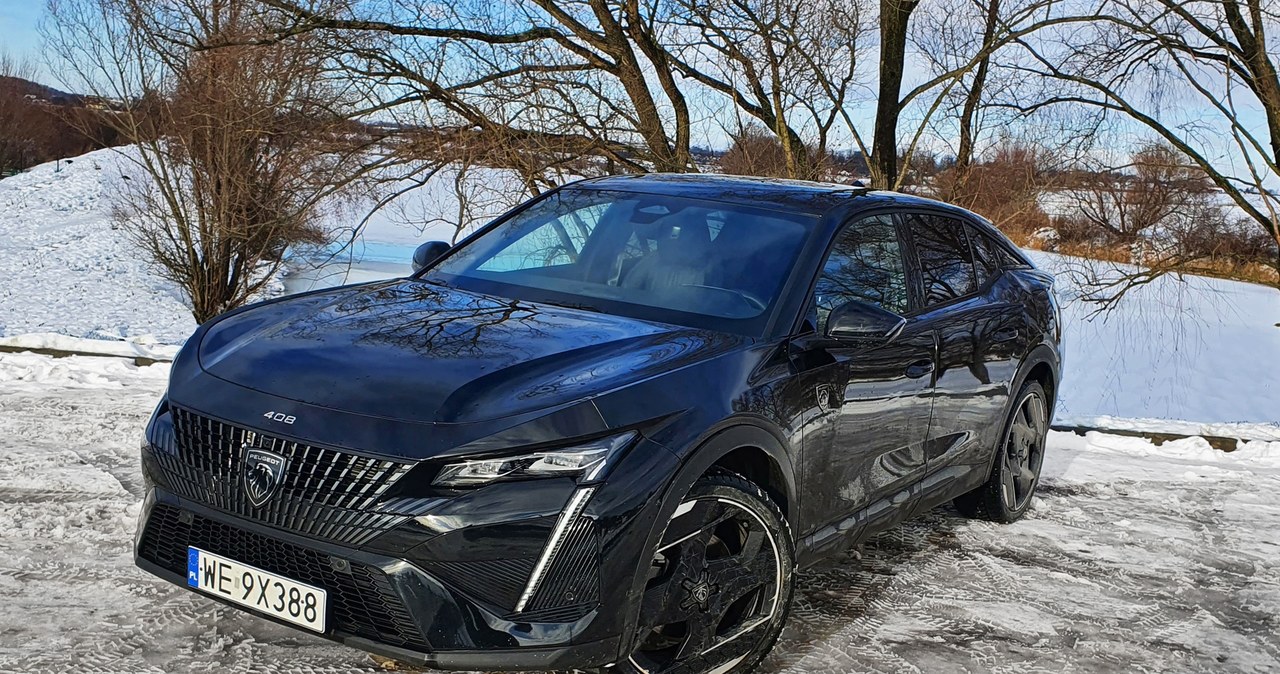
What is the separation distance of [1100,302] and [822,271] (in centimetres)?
1060

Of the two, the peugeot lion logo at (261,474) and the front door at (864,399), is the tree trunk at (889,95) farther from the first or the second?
the peugeot lion logo at (261,474)

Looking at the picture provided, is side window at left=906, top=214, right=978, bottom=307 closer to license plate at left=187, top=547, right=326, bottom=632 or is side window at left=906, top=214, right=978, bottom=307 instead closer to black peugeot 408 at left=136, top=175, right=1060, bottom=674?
black peugeot 408 at left=136, top=175, right=1060, bottom=674

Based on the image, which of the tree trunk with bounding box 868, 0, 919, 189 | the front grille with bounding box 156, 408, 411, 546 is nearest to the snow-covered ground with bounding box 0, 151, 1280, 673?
the front grille with bounding box 156, 408, 411, 546

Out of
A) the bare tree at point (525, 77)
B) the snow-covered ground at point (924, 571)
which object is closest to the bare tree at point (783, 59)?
the bare tree at point (525, 77)

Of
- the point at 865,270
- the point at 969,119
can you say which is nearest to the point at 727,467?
the point at 865,270

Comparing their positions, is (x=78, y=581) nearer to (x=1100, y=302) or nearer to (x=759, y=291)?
(x=759, y=291)

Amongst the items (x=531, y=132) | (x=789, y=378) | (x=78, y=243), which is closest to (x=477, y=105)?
(x=531, y=132)

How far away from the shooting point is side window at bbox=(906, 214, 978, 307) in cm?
484

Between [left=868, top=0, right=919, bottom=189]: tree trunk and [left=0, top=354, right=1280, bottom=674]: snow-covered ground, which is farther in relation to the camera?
[left=868, top=0, right=919, bottom=189]: tree trunk

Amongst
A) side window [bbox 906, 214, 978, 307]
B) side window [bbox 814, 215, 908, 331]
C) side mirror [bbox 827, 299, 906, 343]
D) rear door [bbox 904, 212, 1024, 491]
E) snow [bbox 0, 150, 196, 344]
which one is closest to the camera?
side mirror [bbox 827, 299, 906, 343]

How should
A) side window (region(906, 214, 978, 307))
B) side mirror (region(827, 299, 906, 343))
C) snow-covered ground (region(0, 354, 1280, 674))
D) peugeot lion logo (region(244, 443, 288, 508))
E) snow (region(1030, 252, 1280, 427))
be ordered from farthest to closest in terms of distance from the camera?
snow (region(1030, 252, 1280, 427)) < side window (region(906, 214, 978, 307)) < side mirror (region(827, 299, 906, 343)) < snow-covered ground (region(0, 354, 1280, 674)) < peugeot lion logo (region(244, 443, 288, 508))

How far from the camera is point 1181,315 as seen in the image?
13.8 meters

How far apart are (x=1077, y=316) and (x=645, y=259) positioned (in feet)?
59.3

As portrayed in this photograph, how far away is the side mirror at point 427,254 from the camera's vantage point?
4723mm
